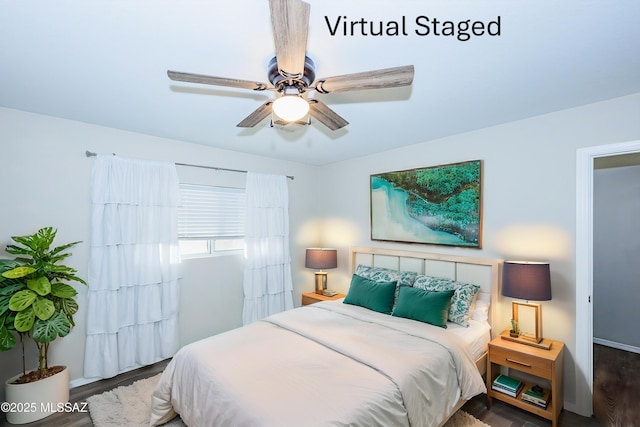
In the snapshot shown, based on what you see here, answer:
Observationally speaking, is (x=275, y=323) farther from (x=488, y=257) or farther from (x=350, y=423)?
(x=488, y=257)

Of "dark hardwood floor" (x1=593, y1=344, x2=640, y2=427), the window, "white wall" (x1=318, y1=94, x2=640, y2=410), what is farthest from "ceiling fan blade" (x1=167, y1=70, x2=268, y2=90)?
"dark hardwood floor" (x1=593, y1=344, x2=640, y2=427)

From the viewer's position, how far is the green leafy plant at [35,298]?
6.73ft

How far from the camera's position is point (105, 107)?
92.7 inches

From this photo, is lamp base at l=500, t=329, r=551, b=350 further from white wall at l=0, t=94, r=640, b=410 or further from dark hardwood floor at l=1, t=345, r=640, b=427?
dark hardwood floor at l=1, t=345, r=640, b=427

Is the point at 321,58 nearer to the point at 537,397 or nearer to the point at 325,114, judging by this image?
the point at 325,114

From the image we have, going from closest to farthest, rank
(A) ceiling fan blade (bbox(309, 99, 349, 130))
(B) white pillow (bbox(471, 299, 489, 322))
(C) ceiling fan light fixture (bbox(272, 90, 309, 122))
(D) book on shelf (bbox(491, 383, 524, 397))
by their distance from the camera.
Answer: (C) ceiling fan light fixture (bbox(272, 90, 309, 122)) < (A) ceiling fan blade (bbox(309, 99, 349, 130)) < (D) book on shelf (bbox(491, 383, 524, 397)) < (B) white pillow (bbox(471, 299, 489, 322))

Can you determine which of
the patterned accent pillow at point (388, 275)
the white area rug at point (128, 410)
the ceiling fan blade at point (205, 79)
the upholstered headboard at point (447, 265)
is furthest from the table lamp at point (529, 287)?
the ceiling fan blade at point (205, 79)

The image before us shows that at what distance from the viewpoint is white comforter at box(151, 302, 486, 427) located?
1.51 m

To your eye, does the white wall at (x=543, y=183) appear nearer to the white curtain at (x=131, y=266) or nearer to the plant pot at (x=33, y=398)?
the white curtain at (x=131, y=266)

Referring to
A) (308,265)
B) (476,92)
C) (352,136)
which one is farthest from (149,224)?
(476,92)

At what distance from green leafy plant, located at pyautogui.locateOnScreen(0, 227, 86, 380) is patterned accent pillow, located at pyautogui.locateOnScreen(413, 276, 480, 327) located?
3.20 m

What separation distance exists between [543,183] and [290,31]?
8.45ft

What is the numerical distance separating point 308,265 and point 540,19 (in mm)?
3350

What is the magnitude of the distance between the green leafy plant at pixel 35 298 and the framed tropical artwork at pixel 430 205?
325cm
